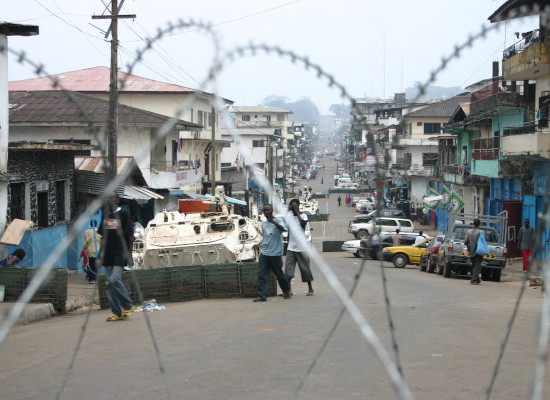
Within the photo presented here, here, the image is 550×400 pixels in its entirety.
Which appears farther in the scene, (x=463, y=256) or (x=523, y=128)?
(x=523, y=128)

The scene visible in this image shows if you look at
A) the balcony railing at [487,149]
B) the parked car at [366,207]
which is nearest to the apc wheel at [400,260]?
the balcony railing at [487,149]

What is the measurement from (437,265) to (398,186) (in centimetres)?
5666

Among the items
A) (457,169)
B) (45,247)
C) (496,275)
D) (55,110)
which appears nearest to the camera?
(45,247)

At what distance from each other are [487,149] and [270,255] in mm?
24004

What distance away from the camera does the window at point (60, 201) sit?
21.5m

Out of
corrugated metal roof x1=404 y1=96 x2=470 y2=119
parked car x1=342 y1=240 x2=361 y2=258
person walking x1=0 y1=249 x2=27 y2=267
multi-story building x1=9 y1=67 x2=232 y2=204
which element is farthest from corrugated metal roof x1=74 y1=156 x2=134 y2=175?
corrugated metal roof x1=404 y1=96 x2=470 y2=119

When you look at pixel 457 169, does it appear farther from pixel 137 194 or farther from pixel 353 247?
pixel 137 194

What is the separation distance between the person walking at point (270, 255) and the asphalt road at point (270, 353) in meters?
0.36

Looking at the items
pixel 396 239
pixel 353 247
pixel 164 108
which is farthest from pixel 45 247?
pixel 164 108

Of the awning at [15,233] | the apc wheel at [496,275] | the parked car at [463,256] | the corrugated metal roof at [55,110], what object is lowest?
the apc wheel at [496,275]

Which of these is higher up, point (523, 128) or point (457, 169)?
point (523, 128)

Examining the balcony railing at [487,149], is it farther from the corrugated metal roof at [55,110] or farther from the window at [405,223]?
the corrugated metal roof at [55,110]

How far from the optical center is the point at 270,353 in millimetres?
7621

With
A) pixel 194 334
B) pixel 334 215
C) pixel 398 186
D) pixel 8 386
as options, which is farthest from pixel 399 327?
pixel 398 186
